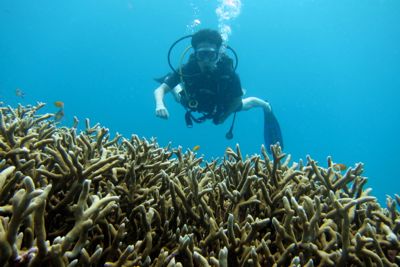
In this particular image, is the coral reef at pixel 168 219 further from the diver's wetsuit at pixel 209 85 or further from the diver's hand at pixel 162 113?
the diver's wetsuit at pixel 209 85

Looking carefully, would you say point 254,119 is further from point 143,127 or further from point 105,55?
point 105,55

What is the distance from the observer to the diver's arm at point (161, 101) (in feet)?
22.6

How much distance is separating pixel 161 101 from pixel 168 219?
599 cm

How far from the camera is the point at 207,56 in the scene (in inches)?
358

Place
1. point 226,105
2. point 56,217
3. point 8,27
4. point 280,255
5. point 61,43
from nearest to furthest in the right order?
1. point 280,255
2. point 56,217
3. point 226,105
4. point 8,27
5. point 61,43

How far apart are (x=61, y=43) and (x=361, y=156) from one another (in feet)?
446

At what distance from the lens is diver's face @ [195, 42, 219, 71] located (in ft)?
29.7

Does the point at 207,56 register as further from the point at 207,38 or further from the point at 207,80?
the point at 207,80

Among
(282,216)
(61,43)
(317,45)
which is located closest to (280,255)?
(282,216)

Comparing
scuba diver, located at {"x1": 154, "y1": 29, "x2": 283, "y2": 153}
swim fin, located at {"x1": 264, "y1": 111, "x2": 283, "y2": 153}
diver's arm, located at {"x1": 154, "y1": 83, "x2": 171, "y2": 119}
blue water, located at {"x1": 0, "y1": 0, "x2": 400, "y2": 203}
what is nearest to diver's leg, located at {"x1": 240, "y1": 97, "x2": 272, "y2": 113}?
swim fin, located at {"x1": 264, "y1": 111, "x2": 283, "y2": 153}

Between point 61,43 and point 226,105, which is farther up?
point 61,43

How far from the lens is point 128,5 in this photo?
4252 inches

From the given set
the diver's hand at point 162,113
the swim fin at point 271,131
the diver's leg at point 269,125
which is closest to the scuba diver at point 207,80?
the diver's hand at point 162,113

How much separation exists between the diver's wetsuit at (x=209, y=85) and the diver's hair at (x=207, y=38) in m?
0.44
